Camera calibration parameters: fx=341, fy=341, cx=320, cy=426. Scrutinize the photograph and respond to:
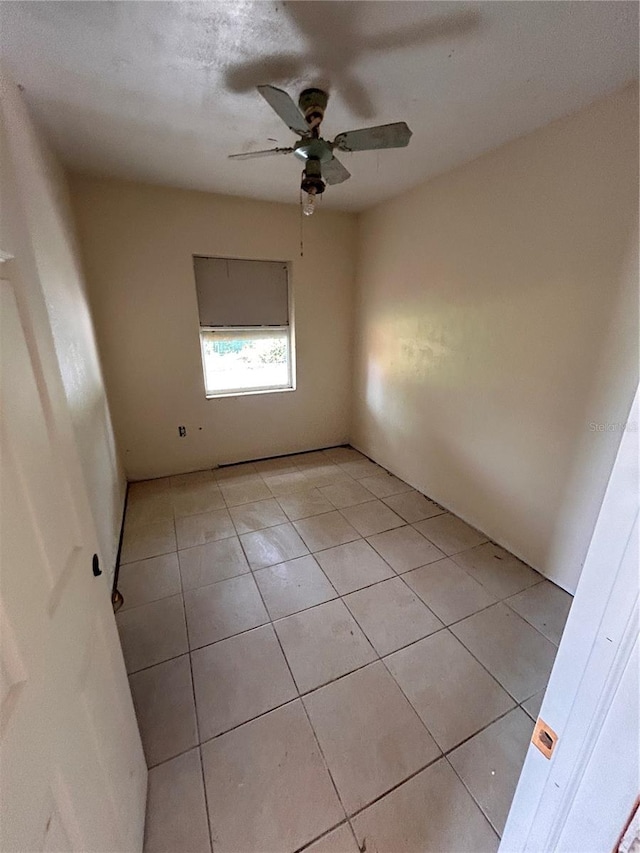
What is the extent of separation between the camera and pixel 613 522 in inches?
20.9

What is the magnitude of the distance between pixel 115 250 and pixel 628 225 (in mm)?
3286

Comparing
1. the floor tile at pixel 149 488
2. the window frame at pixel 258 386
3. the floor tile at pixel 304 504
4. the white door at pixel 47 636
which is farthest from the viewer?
the window frame at pixel 258 386

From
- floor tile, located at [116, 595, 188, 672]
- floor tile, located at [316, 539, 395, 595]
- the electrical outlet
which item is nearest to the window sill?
floor tile, located at [316, 539, 395, 595]

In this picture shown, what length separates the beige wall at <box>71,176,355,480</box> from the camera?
2.73m

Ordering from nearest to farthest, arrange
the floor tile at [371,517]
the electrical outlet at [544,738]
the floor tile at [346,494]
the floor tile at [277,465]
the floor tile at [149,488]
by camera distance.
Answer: the electrical outlet at [544,738]
the floor tile at [371,517]
the floor tile at [346,494]
the floor tile at [149,488]
the floor tile at [277,465]

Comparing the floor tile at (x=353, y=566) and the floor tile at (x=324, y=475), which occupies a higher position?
the floor tile at (x=324, y=475)

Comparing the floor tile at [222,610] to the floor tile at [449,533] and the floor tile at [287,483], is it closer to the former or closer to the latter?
the floor tile at [287,483]

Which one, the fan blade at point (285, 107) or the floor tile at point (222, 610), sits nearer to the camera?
the fan blade at point (285, 107)

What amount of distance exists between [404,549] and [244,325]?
2.49m

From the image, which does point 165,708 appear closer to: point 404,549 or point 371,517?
Result: point 404,549

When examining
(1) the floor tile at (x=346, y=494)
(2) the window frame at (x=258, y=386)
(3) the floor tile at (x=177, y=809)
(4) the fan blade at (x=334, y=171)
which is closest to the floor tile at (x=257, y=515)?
(1) the floor tile at (x=346, y=494)

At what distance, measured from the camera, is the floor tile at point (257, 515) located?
8.62ft

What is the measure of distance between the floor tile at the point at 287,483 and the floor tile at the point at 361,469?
0.48 metres

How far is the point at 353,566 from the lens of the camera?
2.20 metres
